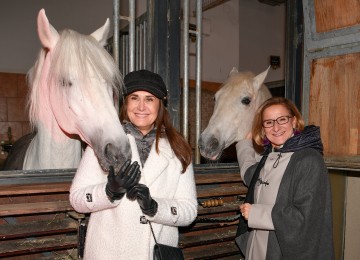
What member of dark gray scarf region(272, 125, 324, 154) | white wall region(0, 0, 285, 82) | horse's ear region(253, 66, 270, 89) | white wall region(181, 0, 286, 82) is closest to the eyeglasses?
dark gray scarf region(272, 125, 324, 154)

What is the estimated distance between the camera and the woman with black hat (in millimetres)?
1222

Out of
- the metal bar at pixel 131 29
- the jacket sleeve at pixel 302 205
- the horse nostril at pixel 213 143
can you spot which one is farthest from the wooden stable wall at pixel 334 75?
the metal bar at pixel 131 29

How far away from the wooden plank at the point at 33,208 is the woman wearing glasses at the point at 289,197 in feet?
2.95

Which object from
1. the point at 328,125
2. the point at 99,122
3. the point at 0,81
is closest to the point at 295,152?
the point at 328,125

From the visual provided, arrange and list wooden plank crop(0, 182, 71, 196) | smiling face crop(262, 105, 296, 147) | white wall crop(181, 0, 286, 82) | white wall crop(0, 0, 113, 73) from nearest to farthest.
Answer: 1. wooden plank crop(0, 182, 71, 196)
2. smiling face crop(262, 105, 296, 147)
3. white wall crop(0, 0, 113, 73)
4. white wall crop(181, 0, 286, 82)

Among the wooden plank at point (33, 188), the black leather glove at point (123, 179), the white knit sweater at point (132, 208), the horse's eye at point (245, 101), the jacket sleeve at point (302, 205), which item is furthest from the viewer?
the horse's eye at point (245, 101)

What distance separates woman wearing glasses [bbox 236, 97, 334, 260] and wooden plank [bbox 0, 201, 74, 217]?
2.95ft

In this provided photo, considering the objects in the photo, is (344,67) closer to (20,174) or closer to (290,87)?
(290,87)

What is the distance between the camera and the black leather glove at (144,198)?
1.19 metres

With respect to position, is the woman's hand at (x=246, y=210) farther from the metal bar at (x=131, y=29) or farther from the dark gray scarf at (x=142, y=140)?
the metal bar at (x=131, y=29)

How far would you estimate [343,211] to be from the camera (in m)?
3.04

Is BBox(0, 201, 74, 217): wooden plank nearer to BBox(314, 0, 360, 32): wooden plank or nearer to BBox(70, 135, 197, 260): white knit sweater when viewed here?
BBox(70, 135, 197, 260): white knit sweater

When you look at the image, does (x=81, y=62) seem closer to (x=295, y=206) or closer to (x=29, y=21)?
(x=295, y=206)

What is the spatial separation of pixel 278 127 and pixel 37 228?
4.24 feet
